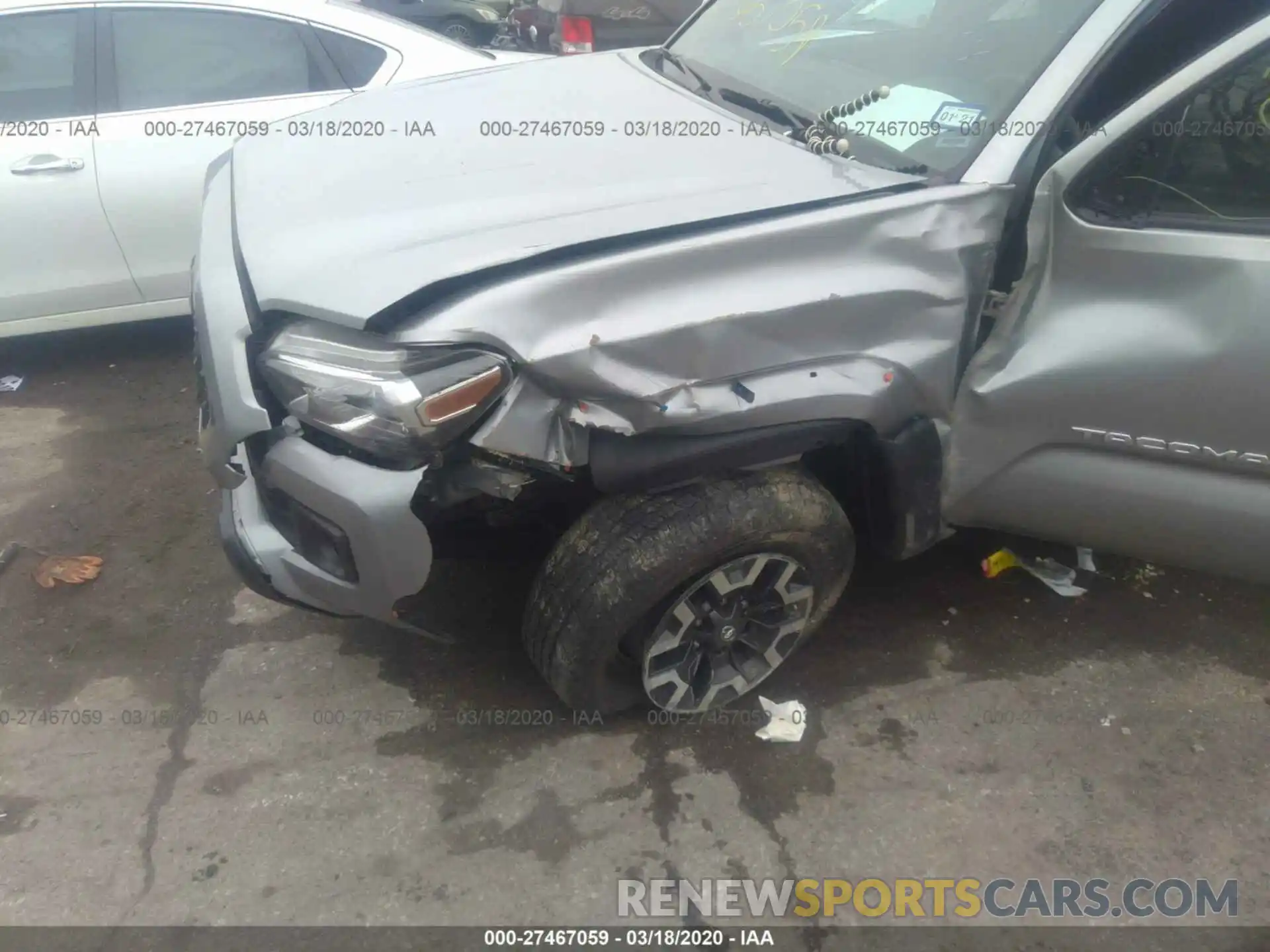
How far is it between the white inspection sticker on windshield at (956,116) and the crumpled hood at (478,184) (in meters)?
0.21

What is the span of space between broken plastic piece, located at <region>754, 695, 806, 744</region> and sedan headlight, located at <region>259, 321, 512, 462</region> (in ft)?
3.96

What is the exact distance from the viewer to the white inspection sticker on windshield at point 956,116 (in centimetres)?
211

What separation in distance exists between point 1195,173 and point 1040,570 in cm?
135

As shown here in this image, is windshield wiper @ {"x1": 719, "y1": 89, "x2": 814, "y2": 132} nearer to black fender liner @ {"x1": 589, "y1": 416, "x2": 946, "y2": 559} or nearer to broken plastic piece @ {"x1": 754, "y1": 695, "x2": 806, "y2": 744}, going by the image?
black fender liner @ {"x1": 589, "y1": 416, "x2": 946, "y2": 559}

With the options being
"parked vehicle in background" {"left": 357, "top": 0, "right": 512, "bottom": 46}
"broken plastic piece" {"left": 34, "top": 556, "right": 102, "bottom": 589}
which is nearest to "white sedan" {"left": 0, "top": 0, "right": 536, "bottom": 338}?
"broken plastic piece" {"left": 34, "top": 556, "right": 102, "bottom": 589}

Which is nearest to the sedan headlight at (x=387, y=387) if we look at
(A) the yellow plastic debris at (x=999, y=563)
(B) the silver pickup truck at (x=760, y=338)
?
(B) the silver pickup truck at (x=760, y=338)

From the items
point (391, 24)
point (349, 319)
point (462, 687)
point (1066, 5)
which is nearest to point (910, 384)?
point (1066, 5)

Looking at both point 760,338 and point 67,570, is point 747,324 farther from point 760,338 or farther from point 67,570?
point 67,570

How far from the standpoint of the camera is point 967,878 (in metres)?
2.07

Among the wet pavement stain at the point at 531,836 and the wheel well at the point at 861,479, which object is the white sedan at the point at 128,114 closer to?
the wheel well at the point at 861,479

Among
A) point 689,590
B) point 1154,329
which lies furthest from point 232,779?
point 1154,329

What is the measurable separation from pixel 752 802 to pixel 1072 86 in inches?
71.4

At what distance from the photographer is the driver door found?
Answer: 1.95 metres

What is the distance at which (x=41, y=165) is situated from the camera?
3557 mm
